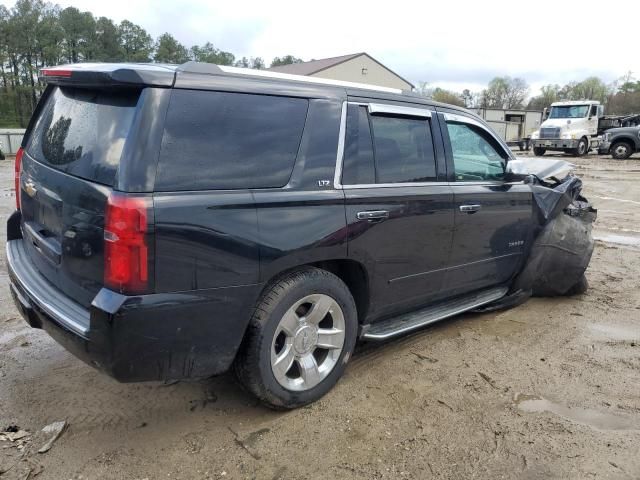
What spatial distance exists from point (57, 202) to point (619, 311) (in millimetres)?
4656

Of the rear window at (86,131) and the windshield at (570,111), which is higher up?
the windshield at (570,111)

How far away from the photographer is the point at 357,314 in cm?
330

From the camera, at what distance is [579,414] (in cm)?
301

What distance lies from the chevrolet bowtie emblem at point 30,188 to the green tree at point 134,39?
5863cm

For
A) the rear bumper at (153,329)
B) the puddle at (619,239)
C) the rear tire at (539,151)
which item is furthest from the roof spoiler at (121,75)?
the rear tire at (539,151)

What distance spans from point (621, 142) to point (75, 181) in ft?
86.7

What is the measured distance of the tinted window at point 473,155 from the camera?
3848 mm

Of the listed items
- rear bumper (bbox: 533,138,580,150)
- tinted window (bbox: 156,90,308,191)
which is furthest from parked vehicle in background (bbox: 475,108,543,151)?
tinted window (bbox: 156,90,308,191)

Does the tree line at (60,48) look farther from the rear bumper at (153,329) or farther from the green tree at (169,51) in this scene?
the rear bumper at (153,329)

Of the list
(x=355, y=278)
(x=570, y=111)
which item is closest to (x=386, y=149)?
(x=355, y=278)

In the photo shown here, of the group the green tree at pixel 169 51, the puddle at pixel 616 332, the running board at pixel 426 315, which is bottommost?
the puddle at pixel 616 332

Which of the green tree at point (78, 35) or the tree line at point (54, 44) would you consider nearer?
the tree line at point (54, 44)

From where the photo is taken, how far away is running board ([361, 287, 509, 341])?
3393mm

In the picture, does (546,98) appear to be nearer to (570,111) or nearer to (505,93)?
(505,93)
